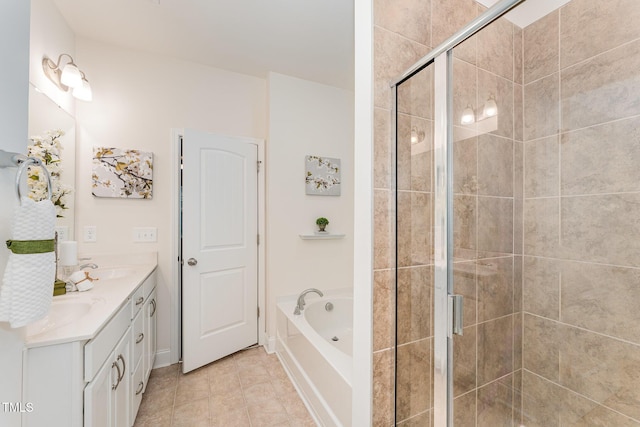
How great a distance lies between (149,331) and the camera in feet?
6.34

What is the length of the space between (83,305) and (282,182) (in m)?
1.69

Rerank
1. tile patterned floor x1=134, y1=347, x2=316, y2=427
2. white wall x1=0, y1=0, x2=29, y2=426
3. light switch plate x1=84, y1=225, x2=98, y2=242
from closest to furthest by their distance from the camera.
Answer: white wall x1=0, y1=0, x2=29, y2=426
tile patterned floor x1=134, y1=347, x2=316, y2=427
light switch plate x1=84, y1=225, x2=98, y2=242

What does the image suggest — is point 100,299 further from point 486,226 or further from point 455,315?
point 486,226

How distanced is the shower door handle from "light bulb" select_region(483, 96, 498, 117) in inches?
34.5

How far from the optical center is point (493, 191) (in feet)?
4.28

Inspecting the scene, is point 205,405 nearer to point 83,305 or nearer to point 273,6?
point 83,305

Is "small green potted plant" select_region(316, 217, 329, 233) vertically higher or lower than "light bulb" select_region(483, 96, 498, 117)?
lower

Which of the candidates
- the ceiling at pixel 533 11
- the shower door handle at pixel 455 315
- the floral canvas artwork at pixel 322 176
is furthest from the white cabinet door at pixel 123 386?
the ceiling at pixel 533 11

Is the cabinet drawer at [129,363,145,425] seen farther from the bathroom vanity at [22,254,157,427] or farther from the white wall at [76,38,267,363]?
the white wall at [76,38,267,363]

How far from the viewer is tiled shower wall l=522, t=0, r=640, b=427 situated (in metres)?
1.13

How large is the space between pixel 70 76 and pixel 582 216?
124 inches

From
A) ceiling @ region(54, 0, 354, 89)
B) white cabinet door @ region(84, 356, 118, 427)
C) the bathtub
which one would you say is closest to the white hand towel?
white cabinet door @ region(84, 356, 118, 427)

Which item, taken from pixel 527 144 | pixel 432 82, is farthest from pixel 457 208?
pixel 527 144

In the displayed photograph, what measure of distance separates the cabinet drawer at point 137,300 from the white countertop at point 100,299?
6cm
